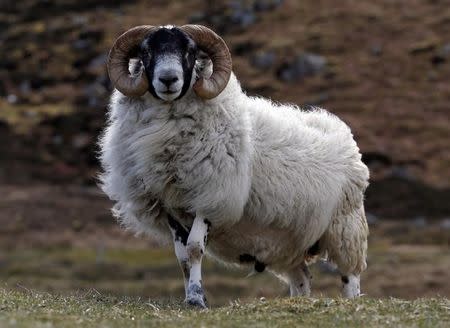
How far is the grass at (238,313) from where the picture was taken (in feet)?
35.7

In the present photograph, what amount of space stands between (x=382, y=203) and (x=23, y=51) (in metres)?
50.5

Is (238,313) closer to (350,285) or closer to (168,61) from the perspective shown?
(168,61)

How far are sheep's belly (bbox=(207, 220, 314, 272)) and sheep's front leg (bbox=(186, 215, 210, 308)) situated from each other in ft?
2.17

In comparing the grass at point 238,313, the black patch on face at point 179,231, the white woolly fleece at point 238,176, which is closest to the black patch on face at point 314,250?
the white woolly fleece at point 238,176

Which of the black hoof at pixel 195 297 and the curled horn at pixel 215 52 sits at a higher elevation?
the curled horn at pixel 215 52

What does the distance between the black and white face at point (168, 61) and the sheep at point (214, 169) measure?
0.02m

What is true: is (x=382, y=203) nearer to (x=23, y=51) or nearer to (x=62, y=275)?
(x=62, y=275)

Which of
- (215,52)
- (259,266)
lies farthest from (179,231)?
(215,52)

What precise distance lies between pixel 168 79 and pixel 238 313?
3923mm

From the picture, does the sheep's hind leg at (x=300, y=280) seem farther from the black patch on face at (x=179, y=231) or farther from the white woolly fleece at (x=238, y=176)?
the black patch on face at (x=179, y=231)

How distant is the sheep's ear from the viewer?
50.1 ft

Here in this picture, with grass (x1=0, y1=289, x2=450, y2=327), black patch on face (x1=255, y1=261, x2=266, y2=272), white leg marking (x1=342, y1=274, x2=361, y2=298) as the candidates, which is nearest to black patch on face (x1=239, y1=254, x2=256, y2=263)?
black patch on face (x1=255, y1=261, x2=266, y2=272)

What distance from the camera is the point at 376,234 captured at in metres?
51.4

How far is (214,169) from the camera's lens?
14055mm
